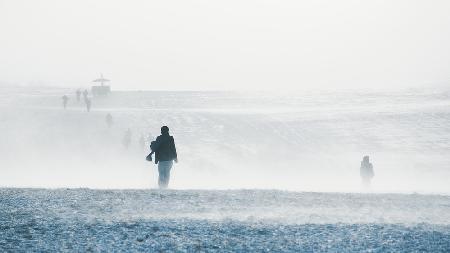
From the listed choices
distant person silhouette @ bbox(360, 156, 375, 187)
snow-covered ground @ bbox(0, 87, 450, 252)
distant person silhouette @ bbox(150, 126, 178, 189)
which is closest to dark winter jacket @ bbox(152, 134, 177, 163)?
distant person silhouette @ bbox(150, 126, 178, 189)

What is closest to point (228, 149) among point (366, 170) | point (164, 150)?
point (366, 170)

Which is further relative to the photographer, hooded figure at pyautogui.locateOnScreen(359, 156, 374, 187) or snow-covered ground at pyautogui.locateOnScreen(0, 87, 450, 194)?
snow-covered ground at pyautogui.locateOnScreen(0, 87, 450, 194)

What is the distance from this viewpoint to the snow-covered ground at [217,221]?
825 centimetres

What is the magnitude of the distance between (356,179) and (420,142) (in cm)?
1842

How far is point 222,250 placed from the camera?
798 cm

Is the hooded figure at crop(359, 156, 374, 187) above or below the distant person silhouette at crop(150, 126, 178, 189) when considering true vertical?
below

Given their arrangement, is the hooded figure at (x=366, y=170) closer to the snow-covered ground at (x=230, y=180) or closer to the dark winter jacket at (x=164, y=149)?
the snow-covered ground at (x=230, y=180)

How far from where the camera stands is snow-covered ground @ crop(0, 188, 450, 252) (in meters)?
8.25

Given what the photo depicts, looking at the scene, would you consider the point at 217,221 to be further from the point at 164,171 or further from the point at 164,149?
the point at 164,171

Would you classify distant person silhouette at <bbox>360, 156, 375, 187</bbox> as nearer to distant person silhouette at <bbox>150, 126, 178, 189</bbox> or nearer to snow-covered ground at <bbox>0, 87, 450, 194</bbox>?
snow-covered ground at <bbox>0, 87, 450, 194</bbox>

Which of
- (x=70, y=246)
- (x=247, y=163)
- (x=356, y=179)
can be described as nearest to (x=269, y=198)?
(x=70, y=246)

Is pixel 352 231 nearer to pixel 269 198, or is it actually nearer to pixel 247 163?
pixel 269 198

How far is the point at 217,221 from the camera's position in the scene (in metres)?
9.60

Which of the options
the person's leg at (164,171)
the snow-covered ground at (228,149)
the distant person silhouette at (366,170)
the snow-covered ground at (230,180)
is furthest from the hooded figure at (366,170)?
the person's leg at (164,171)
